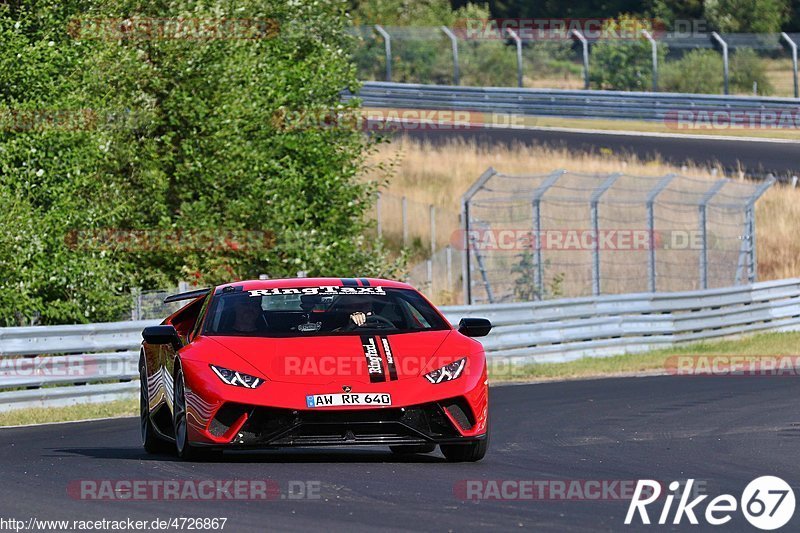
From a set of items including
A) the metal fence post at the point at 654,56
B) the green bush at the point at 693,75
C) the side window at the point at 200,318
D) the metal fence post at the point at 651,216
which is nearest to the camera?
the side window at the point at 200,318

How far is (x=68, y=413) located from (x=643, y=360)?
9577mm

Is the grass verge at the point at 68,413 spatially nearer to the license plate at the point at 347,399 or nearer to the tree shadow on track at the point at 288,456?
the tree shadow on track at the point at 288,456

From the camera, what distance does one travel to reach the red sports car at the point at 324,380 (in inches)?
363

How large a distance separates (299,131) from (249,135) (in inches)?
52.1

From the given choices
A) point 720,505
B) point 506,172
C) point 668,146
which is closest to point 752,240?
point 506,172

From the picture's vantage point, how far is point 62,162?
1938cm

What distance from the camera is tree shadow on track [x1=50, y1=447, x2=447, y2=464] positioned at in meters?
9.98

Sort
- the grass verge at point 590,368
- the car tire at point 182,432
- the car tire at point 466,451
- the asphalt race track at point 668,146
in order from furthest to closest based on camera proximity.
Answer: the asphalt race track at point 668,146 < the grass verge at point 590,368 < the car tire at point 466,451 < the car tire at point 182,432

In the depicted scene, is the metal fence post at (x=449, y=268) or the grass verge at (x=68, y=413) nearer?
the grass verge at (x=68, y=413)

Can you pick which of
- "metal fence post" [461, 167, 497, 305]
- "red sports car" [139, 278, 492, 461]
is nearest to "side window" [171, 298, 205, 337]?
"red sports car" [139, 278, 492, 461]

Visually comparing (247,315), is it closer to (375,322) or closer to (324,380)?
(375,322)

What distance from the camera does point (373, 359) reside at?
373 inches

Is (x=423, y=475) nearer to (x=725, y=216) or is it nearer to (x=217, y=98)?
(x=217, y=98)

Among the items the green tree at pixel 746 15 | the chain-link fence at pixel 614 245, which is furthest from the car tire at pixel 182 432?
the green tree at pixel 746 15
